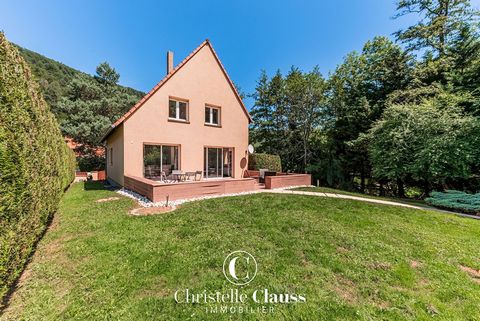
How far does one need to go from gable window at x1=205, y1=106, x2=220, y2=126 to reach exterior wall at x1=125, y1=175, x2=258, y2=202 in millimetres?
5454

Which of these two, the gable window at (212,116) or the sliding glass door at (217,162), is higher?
the gable window at (212,116)

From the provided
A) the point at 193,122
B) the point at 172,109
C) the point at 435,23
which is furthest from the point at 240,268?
the point at 435,23

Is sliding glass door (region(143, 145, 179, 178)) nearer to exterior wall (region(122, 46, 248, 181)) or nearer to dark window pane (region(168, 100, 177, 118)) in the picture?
exterior wall (region(122, 46, 248, 181))

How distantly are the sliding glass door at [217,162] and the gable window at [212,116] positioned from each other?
1.90m

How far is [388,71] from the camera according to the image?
16547mm

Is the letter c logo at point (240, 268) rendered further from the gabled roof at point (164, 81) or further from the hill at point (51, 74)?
the hill at point (51, 74)

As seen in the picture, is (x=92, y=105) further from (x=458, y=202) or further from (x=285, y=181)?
(x=458, y=202)

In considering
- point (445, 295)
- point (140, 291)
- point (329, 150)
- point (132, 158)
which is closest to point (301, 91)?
point (329, 150)

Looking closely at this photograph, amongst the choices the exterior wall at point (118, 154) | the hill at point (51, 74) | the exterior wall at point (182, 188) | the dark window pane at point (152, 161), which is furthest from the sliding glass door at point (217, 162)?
the hill at point (51, 74)

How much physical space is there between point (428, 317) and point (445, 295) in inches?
33.6

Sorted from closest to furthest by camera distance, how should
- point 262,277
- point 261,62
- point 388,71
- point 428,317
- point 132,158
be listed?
point 428,317 < point 262,277 < point 132,158 < point 388,71 < point 261,62

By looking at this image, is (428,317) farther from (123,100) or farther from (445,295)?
(123,100)

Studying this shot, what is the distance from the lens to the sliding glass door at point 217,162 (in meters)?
14.0

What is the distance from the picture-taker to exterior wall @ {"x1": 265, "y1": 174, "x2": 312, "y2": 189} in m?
12.2
